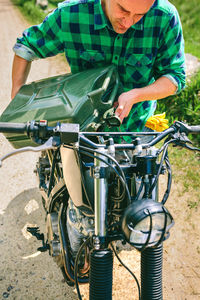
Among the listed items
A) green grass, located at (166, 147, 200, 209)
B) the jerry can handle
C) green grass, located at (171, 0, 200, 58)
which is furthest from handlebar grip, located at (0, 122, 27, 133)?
green grass, located at (171, 0, 200, 58)

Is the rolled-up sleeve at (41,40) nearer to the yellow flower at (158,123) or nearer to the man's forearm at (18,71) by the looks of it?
the man's forearm at (18,71)

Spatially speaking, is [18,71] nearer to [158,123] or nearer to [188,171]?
[158,123]

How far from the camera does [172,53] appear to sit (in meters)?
1.93

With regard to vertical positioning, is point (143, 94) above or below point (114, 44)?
below

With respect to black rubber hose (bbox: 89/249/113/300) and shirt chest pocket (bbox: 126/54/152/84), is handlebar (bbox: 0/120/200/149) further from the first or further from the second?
shirt chest pocket (bbox: 126/54/152/84)

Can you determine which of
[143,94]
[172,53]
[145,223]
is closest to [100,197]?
[145,223]

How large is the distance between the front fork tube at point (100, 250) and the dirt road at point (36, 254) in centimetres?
117

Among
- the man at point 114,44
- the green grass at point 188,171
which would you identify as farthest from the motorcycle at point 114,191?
the green grass at point 188,171

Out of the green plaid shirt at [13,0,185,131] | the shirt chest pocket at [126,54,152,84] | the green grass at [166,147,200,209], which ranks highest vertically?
the green plaid shirt at [13,0,185,131]

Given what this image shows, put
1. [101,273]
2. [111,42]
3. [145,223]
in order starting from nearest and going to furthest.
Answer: [145,223] → [101,273] → [111,42]

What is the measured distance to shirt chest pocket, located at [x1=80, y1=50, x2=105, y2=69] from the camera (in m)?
1.95

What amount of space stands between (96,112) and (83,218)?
562mm

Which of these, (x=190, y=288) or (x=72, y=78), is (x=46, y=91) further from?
(x=190, y=288)

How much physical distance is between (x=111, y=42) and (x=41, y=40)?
1.49ft
